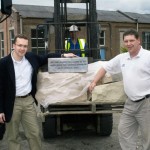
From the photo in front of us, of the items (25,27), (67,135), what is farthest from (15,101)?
(25,27)

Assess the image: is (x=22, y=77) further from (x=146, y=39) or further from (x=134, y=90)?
(x=146, y=39)

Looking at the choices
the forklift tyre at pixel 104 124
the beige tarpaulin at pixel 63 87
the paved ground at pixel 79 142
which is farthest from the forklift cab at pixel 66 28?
the beige tarpaulin at pixel 63 87

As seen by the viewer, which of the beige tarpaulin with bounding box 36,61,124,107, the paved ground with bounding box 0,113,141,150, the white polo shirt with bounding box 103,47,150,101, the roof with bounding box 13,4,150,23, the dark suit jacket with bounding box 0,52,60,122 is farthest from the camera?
the roof with bounding box 13,4,150,23

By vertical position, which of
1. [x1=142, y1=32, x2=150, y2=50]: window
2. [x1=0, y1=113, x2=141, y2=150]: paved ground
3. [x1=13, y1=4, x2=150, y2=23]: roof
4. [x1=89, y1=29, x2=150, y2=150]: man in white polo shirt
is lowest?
[x1=0, y1=113, x2=141, y2=150]: paved ground

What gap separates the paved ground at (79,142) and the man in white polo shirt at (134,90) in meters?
1.57

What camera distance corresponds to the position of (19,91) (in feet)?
17.5

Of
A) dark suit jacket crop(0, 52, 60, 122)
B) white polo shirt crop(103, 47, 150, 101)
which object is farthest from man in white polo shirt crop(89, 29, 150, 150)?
dark suit jacket crop(0, 52, 60, 122)

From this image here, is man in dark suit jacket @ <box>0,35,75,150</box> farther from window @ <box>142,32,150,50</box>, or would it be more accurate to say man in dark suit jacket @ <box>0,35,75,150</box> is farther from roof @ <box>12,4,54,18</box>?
window @ <box>142,32,150,50</box>

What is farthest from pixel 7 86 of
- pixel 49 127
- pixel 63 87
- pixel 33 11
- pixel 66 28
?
pixel 33 11

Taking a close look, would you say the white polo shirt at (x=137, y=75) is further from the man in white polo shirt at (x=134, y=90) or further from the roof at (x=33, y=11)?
the roof at (x=33, y=11)

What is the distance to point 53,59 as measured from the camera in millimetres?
5707

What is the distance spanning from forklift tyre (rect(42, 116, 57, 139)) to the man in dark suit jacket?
1.66 m

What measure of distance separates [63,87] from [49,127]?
6.27 ft

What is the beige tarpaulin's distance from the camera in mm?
5664
